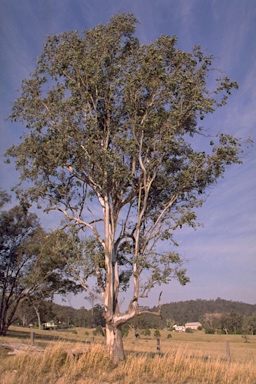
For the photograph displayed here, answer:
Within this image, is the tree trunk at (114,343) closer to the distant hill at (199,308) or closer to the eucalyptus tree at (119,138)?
the eucalyptus tree at (119,138)

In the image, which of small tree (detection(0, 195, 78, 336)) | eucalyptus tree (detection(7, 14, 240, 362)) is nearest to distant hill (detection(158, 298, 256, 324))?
small tree (detection(0, 195, 78, 336))

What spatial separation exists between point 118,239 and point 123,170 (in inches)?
107

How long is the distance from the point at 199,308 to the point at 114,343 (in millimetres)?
160677

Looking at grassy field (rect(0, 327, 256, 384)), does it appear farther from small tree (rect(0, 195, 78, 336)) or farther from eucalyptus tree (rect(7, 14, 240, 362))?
small tree (rect(0, 195, 78, 336))

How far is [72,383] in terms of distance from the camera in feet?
30.2

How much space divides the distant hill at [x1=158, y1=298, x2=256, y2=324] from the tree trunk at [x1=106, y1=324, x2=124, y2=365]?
126939mm

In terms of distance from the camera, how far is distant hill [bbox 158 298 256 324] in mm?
143875

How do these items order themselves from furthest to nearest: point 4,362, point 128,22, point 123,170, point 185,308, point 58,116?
point 185,308 < point 128,22 < point 58,116 < point 123,170 < point 4,362

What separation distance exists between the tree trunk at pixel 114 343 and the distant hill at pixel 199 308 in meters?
127

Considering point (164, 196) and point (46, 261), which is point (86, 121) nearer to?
point (164, 196)

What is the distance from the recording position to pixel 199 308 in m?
164

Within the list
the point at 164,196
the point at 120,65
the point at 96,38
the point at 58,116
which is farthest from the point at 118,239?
the point at 96,38

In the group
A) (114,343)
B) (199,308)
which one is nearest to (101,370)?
(114,343)

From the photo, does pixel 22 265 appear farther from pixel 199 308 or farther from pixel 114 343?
pixel 199 308
